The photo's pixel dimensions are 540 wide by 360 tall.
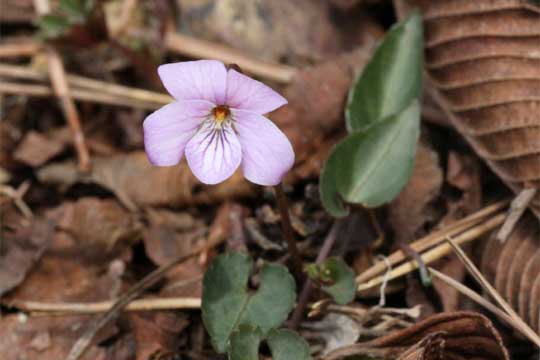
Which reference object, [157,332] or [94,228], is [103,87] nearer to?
[94,228]

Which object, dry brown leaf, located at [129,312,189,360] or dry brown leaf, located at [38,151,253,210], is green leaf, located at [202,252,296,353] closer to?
dry brown leaf, located at [129,312,189,360]

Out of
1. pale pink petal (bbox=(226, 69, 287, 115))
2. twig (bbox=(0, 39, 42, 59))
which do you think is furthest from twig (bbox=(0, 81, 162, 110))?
pale pink petal (bbox=(226, 69, 287, 115))

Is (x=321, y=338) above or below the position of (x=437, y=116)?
below

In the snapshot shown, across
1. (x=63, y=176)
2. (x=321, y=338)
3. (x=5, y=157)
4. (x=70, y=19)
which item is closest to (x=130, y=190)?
(x=63, y=176)

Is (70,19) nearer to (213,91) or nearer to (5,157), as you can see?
(5,157)

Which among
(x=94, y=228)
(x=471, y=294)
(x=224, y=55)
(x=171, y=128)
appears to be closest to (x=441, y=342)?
(x=471, y=294)

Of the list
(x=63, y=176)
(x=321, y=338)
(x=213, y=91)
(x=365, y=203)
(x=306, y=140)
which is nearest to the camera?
(x=213, y=91)

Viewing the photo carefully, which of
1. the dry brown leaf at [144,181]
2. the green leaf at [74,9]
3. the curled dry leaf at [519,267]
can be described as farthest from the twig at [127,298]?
the green leaf at [74,9]

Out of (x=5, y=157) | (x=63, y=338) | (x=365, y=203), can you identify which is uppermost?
(x=365, y=203)

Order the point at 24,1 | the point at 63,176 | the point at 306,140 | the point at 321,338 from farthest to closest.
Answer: the point at 24,1 < the point at 63,176 < the point at 306,140 < the point at 321,338
